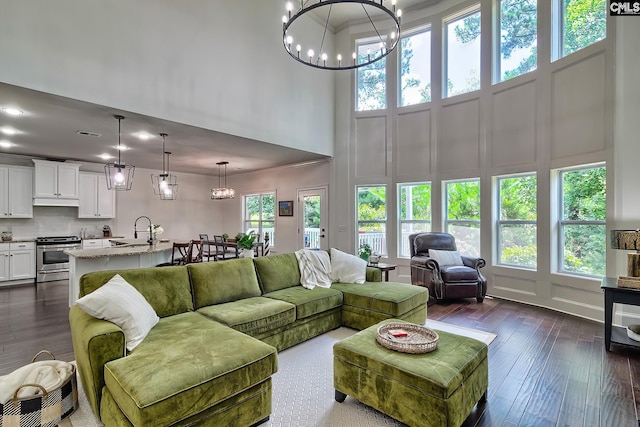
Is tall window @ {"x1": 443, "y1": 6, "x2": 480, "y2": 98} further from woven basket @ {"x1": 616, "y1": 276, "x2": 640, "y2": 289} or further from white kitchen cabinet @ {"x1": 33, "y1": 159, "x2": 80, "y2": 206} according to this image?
white kitchen cabinet @ {"x1": 33, "y1": 159, "x2": 80, "y2": 206}

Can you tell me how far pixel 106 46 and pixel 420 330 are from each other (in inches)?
179

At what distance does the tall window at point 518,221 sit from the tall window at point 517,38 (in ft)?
5.81

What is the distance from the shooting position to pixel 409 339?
223 cm

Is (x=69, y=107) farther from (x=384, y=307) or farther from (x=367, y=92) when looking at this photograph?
(x=367, y=92)

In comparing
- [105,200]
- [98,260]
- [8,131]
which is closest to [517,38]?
[98,260]

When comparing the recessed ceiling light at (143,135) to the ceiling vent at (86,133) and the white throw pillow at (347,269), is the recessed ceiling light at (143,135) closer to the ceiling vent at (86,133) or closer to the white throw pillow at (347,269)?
the ceiling vent at (86,133)

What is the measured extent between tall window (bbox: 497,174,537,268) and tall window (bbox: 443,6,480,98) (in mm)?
1862

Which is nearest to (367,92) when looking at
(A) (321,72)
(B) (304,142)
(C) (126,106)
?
(A) (321,72)

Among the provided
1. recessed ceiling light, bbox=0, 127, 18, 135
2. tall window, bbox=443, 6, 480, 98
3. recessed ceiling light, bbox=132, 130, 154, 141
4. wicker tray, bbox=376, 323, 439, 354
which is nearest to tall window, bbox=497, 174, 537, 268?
tall window, bbox=443, 6, 480, 98

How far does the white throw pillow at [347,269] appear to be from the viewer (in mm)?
4102

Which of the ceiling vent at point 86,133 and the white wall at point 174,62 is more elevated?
the white wall at point 174,62

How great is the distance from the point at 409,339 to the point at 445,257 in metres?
3.17

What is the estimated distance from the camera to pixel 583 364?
2824 mm

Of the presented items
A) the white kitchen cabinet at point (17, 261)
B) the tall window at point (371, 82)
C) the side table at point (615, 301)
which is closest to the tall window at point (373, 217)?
the tall window at point (371, 82)
